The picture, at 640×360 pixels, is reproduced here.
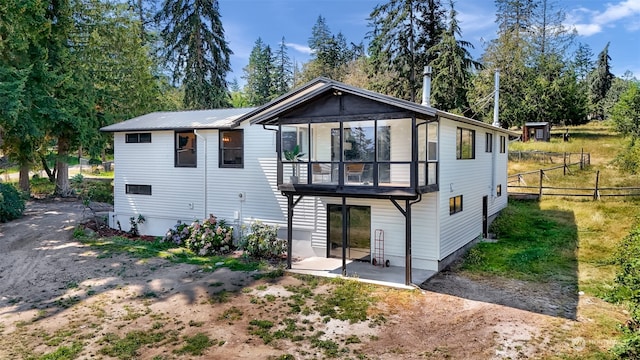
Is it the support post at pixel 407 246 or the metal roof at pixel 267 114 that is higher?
the metal roof at pixel 267 114

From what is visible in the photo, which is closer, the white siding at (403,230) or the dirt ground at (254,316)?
the dirt ground at (254,316)

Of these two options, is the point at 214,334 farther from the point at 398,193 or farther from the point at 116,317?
the point at 398,193

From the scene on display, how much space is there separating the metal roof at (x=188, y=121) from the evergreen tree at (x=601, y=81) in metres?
69.1

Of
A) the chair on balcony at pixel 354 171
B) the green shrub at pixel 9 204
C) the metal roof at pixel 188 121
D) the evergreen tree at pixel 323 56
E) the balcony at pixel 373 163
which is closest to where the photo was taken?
the balcony at pixel 373 163

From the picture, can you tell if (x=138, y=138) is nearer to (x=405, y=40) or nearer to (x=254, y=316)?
(x=254, y=316)

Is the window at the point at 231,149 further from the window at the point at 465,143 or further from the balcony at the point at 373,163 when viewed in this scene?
the window at the point at 465,143

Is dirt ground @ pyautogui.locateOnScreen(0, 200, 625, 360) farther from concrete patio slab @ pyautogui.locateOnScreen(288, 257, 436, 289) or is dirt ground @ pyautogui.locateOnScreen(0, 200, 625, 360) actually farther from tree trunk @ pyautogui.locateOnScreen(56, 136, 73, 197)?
tree trunk @ pyautogui.locateOnScreen(56, 136, 73, 197)

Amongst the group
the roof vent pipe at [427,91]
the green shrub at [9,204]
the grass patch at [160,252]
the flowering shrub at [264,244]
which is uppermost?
the roof vent pipe at [427,91]

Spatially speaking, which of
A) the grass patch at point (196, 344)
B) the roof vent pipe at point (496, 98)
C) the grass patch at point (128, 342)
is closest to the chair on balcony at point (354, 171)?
the grass patch at point (196, 344)

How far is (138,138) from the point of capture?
16.6 metres

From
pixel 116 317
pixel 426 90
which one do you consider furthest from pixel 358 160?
pixel 116 317

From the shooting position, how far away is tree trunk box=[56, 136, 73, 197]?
22.5m

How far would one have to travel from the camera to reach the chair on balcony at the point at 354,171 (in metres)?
11.0

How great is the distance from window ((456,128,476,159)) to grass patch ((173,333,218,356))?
942 cm
